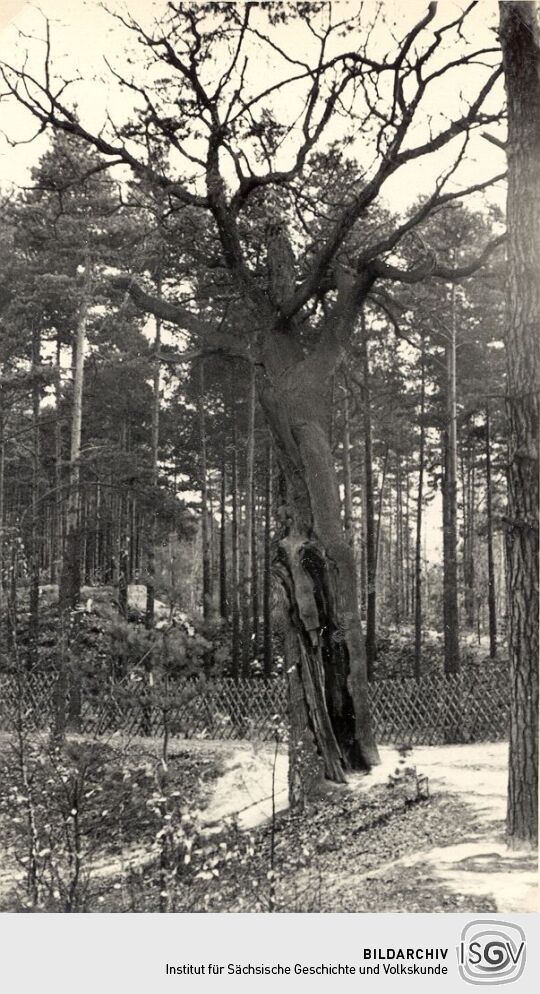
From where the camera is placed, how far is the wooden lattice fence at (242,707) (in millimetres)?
5891

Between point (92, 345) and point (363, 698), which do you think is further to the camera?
point (92, 345)

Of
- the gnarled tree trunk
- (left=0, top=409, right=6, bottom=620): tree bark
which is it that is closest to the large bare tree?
→ the gnarled tree trunk

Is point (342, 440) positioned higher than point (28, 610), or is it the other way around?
point (342, 440)

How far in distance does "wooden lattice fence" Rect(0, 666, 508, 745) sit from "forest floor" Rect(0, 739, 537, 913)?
0.33 metres

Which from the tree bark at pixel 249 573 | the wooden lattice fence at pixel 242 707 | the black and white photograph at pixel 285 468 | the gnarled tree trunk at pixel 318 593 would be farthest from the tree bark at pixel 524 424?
the tree bark at pixel 249 573

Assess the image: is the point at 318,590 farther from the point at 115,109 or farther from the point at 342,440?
the point at 115,109

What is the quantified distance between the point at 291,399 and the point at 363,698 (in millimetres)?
2618

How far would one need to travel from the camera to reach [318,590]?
6.36 meters

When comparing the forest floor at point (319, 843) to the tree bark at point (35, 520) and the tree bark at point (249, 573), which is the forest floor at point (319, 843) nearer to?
the tree bark at point (35, 520)

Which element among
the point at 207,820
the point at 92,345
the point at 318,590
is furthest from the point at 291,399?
the point at 92,345

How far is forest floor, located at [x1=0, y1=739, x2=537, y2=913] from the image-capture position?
154 inches

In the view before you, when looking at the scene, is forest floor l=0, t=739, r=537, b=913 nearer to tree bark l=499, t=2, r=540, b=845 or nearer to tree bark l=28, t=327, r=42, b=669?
tree bark l=499, t=2, r=540, b=845
